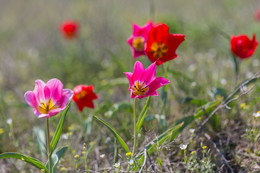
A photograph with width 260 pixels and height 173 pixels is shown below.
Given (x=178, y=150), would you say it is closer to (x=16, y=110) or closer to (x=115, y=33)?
(x=16, y=110)

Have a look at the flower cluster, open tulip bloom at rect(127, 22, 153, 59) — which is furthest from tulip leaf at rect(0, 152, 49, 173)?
open tulip bloom at rect(127, 22, 153, 59)

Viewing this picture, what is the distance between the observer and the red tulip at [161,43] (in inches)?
70.1

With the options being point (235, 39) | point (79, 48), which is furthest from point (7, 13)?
point (235, 39)

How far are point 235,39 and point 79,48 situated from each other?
2.73 meters

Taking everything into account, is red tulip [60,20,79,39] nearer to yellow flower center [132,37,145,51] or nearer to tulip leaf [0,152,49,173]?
yellow flower center [132,37,145,51]

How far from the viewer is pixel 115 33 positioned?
16.2 ft

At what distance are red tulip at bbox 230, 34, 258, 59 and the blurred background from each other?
8 cm

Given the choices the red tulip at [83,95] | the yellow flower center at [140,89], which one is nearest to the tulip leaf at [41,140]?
the red tulip at [83,95]


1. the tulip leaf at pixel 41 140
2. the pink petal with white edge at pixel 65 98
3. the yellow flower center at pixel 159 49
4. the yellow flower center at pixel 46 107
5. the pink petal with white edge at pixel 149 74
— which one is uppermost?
the yellow flower center at pixel 159 49

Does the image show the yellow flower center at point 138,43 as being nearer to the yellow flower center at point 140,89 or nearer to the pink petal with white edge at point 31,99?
the yellow flower center at point 140,89

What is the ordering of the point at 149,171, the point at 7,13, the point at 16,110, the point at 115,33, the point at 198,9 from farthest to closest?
the point at 7,13
the point at 198,9
the point at 115,33
the point at 16,110
the point at 149,171

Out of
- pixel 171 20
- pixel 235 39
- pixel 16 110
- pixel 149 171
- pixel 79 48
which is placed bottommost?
pixel 149 171

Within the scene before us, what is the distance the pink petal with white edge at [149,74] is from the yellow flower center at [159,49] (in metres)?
0.23

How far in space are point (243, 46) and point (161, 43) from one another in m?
0.73
